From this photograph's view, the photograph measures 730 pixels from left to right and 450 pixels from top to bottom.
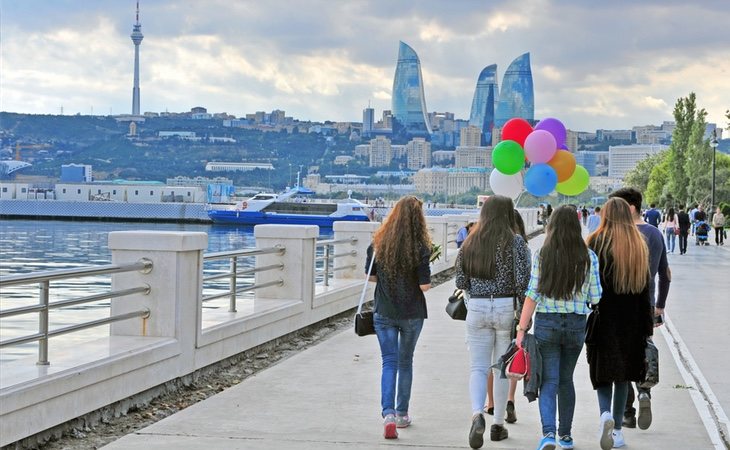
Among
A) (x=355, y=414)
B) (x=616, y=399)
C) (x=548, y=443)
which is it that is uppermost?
(x=616, y=399)

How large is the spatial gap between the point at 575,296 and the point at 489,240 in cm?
74

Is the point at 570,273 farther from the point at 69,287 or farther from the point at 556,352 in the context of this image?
the point at 69,287

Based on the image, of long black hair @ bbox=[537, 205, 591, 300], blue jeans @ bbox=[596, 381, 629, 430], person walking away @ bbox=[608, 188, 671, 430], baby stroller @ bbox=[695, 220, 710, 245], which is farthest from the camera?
baby stroller @ bbox=[695, 220, 710, 245]

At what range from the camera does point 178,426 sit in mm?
8211

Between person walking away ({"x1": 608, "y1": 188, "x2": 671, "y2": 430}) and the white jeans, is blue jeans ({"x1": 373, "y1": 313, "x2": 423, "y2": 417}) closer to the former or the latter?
the white jeans

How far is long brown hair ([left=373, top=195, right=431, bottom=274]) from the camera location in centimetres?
792

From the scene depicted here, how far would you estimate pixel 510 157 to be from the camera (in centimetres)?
2648

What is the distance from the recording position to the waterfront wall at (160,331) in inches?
290

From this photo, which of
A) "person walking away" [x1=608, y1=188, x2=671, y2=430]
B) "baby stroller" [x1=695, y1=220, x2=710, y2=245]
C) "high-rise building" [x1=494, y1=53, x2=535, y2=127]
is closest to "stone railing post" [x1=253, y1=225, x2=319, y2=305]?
"person walking away" [x1=608, y1=188, x2=671, y2=430]

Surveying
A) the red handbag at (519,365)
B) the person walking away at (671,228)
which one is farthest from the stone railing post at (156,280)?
the person walking away at (671,228)

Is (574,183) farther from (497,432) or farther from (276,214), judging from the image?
(276,214)

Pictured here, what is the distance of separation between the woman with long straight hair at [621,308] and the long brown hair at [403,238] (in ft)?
4.32

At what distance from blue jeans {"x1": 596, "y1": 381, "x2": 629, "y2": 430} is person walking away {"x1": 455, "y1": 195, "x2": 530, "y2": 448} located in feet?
2.37

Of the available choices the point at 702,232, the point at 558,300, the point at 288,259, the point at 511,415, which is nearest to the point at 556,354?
the point at 558,300
